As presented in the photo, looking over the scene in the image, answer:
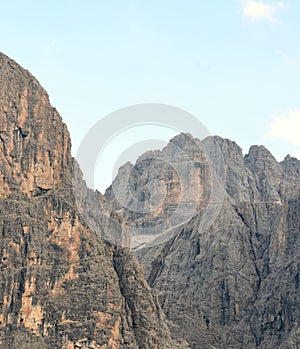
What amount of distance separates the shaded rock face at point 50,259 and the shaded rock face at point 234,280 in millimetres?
40532

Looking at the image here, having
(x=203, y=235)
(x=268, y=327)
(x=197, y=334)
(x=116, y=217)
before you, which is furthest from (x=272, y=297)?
(x=116, y=217)

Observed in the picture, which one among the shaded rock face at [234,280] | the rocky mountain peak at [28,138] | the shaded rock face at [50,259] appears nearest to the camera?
the shaded rock face at [50,259]

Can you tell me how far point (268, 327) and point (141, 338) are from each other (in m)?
61.5

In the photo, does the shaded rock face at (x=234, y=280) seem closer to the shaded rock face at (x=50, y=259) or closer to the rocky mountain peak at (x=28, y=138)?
the shaded rock face at (x=50, y=259)

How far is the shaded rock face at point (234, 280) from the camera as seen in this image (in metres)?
155

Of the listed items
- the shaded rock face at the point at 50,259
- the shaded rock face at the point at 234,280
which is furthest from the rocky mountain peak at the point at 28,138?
the shaded rock face at the point at 234,280

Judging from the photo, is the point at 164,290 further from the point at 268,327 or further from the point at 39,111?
the point at 39,111

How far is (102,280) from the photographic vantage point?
103062mm

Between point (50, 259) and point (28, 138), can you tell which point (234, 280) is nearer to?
point (28, 138)

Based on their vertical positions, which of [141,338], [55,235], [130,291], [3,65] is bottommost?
[141,338]

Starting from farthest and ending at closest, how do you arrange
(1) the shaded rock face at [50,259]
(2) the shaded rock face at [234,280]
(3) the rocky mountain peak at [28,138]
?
(2) the shaded rock face at [234,280]
(3) the rocky mountain peak at [28,138]
(1) the shaded rock face at [50,259]

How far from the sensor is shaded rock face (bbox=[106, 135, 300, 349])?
155375 millimetres

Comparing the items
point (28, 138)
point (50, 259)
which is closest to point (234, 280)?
point (28, 138)

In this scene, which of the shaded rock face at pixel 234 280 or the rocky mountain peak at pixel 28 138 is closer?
the rocky mountain peak at pixel 28 138
